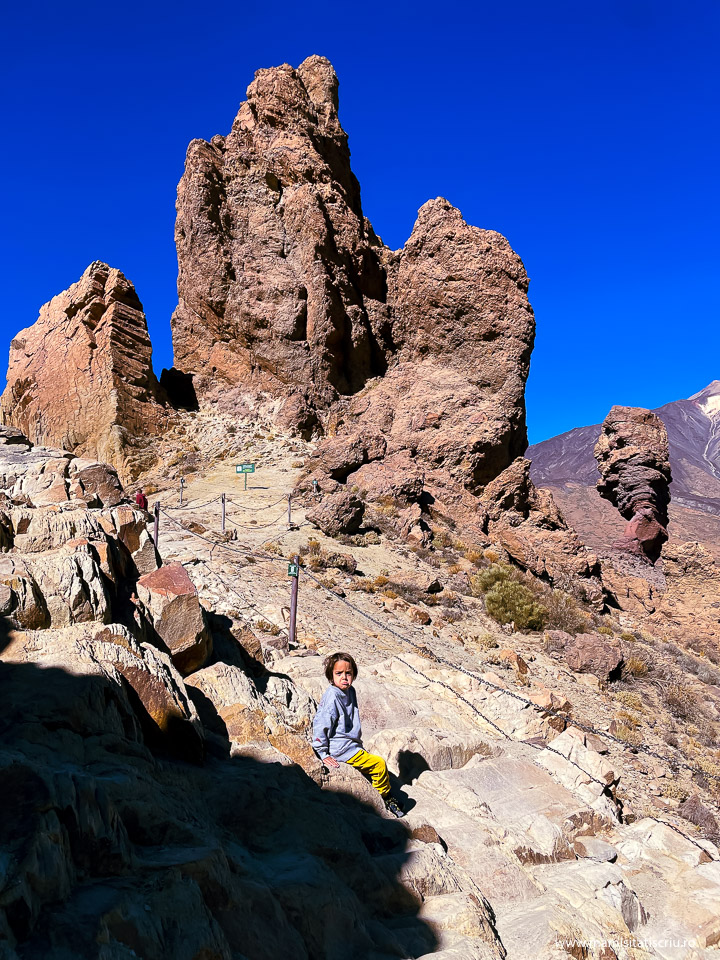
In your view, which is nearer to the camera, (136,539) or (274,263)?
(136,539)

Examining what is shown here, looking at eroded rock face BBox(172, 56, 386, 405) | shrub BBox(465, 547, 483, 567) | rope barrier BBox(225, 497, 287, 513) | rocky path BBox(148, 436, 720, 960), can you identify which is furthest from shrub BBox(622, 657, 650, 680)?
eroded rock face BBox(172, 56, 386, 405)

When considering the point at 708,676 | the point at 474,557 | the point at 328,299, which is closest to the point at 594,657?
the point at 708,676

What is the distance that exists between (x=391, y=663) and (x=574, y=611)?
8382 millimetres

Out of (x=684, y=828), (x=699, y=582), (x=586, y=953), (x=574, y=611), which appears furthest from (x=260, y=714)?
(x=699, y=582)

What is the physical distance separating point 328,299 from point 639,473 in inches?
532

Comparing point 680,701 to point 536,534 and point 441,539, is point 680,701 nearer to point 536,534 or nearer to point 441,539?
point 441,539

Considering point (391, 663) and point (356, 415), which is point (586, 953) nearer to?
point (391, 663)

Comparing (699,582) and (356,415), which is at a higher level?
(356,415)

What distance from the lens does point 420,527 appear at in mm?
17531

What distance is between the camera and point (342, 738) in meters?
4.57

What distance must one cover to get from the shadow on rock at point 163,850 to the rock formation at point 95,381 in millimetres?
21056

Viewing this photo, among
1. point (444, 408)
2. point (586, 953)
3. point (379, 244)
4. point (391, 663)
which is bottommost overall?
point (586, 953)

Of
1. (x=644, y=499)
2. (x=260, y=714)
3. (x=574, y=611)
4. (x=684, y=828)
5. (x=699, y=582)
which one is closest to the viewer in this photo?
(x=260, y=714)

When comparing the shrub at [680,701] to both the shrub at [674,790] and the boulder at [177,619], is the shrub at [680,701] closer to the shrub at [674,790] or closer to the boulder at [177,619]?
the shrub at [674,790]
